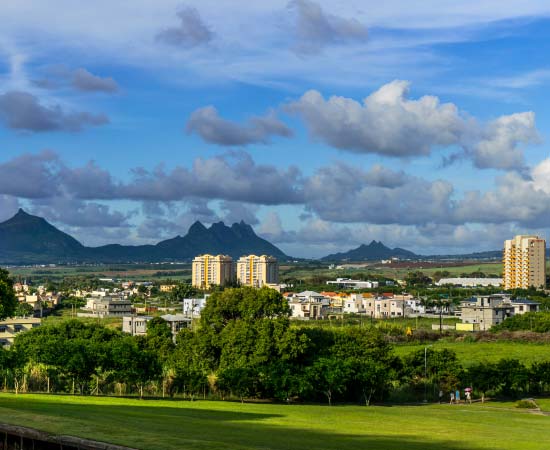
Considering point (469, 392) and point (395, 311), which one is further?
point (395, 311)

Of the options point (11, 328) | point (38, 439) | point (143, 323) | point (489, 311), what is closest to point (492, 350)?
point (489, 311)

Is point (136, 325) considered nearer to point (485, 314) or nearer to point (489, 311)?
point (485, 314)

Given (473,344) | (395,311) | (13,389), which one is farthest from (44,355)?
(395,311)

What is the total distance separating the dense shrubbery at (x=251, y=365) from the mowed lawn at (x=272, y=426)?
5097 mm

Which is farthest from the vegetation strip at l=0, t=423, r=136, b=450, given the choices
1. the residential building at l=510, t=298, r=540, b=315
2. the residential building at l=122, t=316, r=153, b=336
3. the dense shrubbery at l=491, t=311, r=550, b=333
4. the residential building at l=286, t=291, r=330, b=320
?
the residential building at l=286, t=291, r=330, b=320

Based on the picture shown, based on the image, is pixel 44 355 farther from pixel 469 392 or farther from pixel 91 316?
pixel 91 316

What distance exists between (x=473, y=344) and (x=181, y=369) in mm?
47442

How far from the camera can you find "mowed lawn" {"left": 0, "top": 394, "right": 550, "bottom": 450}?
19.1m

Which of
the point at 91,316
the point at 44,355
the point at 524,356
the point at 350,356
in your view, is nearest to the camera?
the point at 44,355

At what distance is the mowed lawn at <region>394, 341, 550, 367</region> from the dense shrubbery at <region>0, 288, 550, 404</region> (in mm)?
17128

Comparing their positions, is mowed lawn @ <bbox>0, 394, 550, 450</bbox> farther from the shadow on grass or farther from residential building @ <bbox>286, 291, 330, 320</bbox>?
residential building @ <bbox>286, 291, 330, 320</bbox>

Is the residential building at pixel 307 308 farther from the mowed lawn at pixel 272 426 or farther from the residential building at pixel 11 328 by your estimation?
the mowed lawn at pixel 272 426

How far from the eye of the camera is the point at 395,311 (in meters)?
135

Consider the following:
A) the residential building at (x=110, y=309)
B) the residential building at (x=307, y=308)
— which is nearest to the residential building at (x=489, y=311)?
the residential building at (x=307, y=308)
